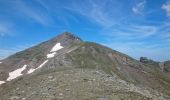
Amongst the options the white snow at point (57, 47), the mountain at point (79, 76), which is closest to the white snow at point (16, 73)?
the mountain at point (79, 76)

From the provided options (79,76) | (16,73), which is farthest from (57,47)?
(79,76)

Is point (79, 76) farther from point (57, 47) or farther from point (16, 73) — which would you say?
point (57, 47)

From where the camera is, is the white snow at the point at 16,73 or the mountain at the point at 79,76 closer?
the mountain at the point at 79,76

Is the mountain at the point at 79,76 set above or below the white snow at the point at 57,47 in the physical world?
below

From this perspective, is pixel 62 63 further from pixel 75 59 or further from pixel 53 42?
pixel 53 42

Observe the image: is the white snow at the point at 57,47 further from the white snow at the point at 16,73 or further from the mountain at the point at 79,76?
the white snow at the point at 16,73

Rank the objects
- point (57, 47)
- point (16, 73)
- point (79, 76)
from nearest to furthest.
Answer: point (79, 76), point (16, 73), point (57, 47)

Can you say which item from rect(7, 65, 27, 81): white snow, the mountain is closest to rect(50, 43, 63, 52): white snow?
the mountain

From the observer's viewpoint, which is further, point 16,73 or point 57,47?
point 57,47

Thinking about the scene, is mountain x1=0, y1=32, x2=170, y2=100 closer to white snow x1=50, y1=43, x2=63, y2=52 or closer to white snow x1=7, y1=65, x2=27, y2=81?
white snow x1=7, y1=65, x2=27, y2=81
